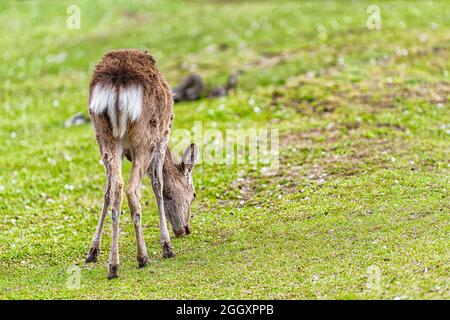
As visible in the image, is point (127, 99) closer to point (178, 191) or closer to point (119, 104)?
point (119, 104)

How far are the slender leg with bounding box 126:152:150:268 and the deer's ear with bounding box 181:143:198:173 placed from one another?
1.70 metres

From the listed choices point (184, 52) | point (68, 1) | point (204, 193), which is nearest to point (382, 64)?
point (184, 52)

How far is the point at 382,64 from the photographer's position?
2184 centimetres

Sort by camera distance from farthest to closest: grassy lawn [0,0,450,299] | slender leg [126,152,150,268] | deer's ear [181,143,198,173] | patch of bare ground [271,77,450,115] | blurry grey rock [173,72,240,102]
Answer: blurry grey rock [173,72,240,102], patch of bare ground [271,77,450,115], deer's ear [181,143,198,173], slender leg [126,152,150,268], grassy lawn [0,0,450,299]

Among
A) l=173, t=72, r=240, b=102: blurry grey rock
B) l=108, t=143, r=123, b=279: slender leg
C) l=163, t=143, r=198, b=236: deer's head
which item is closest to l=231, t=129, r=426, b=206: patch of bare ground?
l=163, t=143, r=198, b=236: deer's head

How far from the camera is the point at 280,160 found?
1500 centimetres

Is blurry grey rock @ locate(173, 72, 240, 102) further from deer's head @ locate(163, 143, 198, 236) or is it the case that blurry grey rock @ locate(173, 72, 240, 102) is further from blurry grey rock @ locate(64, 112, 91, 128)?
deer's head @ locate(163, 143, 198, 236)

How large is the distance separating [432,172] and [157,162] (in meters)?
5.58

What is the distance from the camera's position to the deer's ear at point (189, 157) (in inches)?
457

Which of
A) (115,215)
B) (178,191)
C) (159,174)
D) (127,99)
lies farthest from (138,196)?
(178,191)

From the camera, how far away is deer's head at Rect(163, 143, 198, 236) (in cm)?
1142

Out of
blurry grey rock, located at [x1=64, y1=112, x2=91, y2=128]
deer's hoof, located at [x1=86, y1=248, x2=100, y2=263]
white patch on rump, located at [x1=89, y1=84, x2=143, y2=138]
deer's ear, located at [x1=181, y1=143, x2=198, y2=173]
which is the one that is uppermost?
white patch on rump, located at [x1=89, y1=84, x2=143, y2=138]

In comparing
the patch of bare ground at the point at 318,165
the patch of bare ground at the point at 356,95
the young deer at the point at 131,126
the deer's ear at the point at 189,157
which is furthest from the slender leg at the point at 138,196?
the patch of bare ground at the point at 356,95

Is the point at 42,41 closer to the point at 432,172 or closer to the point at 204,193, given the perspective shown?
the point at 204,193
